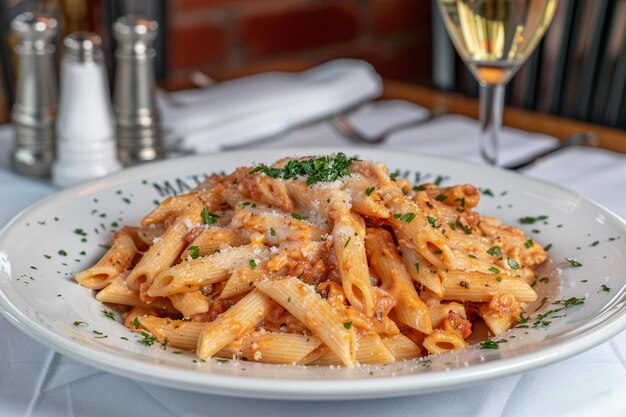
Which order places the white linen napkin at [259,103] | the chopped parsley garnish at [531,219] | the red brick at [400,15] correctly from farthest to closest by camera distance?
the red brick at [400,15] < the white linen napkin at [259,103] < the chopped parsley garnish at [531,219]

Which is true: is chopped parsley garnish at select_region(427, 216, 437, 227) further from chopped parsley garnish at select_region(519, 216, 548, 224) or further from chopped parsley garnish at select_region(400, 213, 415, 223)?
chopped parsley garnish at select_region(519, 216, 548, 224)

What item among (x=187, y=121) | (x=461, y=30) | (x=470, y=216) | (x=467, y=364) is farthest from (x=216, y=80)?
(x=467, y=364)

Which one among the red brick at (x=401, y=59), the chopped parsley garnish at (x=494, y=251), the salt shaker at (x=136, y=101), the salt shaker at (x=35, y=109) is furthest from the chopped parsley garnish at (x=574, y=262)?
the red brick at (x=401, y=59)

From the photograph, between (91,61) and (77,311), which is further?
(91,61)

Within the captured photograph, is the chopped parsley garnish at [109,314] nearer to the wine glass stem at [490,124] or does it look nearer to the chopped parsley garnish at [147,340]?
the chopped parsley garnish at [147,340]

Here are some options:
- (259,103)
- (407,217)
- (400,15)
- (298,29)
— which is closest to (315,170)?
(407,217)

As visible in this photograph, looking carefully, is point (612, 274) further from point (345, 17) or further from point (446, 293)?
point (345, 17)
